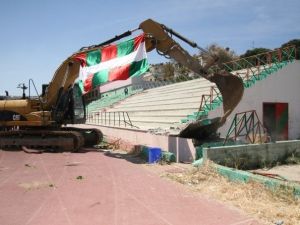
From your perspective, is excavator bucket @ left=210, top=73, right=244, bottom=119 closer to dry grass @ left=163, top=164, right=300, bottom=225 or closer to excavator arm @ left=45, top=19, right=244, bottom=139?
excavator arm @ left=45, top=19, right=244, bottom=139

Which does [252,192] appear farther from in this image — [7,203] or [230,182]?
[7,203]

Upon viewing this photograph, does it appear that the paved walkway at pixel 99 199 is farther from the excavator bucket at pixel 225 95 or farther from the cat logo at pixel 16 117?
the cat logo at pixel 16 117

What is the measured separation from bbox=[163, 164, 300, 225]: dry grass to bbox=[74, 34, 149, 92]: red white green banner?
5.10 meters

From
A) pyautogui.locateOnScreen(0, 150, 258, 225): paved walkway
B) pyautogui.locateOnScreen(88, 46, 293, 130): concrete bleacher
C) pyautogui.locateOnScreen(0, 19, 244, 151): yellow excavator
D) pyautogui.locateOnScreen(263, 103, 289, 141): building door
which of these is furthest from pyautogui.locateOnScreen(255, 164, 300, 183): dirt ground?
pyautogui.locateOnScreen(263, 103, 289, 141): building door

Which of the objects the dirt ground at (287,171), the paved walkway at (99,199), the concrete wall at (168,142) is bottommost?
the dirt ground at (287,171)

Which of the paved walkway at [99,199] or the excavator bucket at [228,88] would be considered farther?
the excavator bucket at [228,88]

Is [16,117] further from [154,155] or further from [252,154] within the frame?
[252,154]

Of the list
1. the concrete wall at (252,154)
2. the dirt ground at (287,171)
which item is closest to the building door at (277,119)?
the concrete wall at (252,154)

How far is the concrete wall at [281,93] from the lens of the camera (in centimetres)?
2006

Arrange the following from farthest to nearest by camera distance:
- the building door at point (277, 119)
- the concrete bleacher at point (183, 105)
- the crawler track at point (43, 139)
A: the building door at point (277, 119)
the concrete bleacher at point (183, 105)
the crawler track at point (43, 139)

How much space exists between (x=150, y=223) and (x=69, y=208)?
A: 1784mm

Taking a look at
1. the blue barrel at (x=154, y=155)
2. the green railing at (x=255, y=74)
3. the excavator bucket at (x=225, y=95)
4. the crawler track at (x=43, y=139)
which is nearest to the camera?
the blue barrel at (x=154, y=155)

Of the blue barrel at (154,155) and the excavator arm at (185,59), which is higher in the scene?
the excavator arm at (185,59)

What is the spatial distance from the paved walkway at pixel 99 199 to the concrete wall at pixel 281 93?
9557 mm
